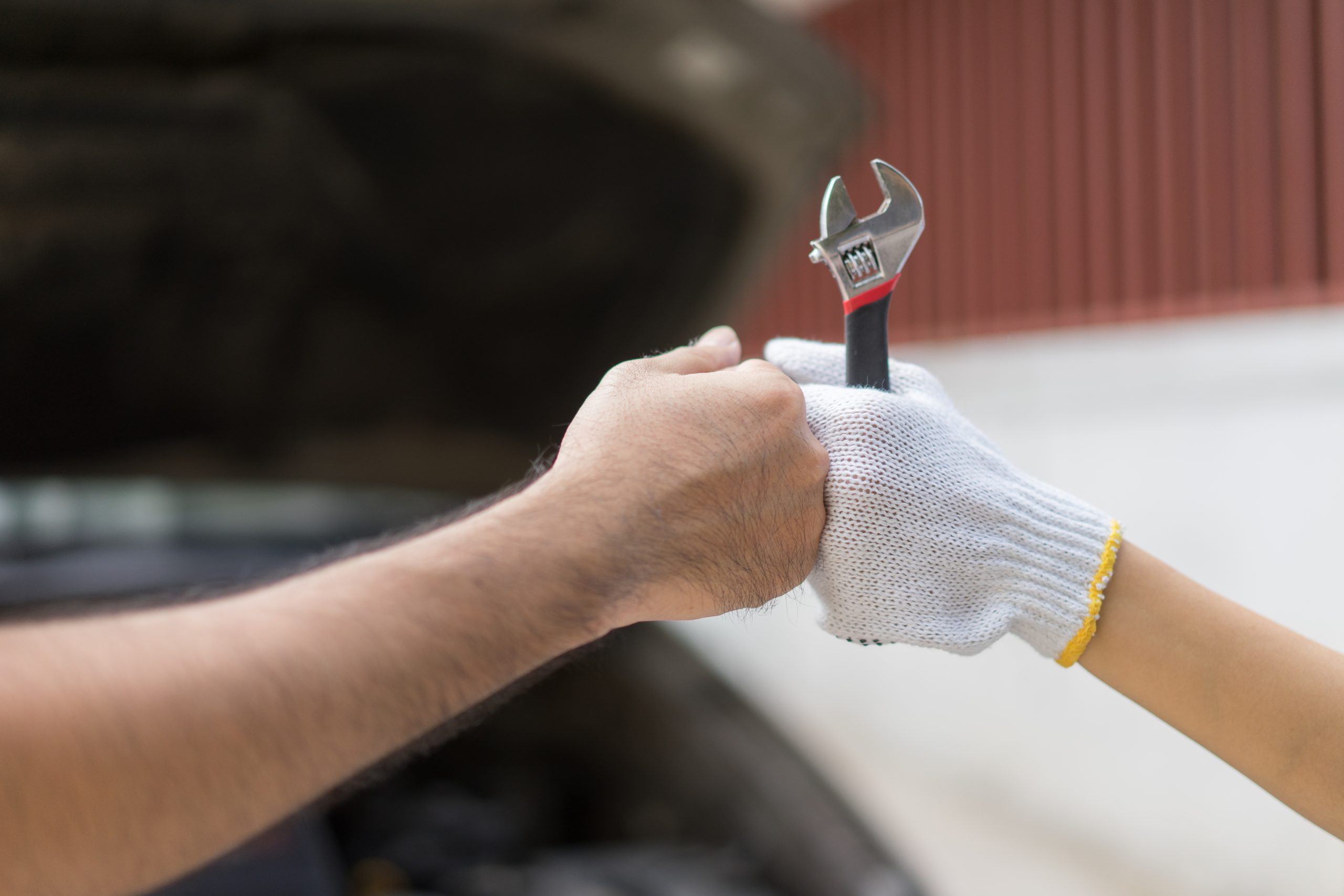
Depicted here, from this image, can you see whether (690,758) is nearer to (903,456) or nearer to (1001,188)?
(1001,188)

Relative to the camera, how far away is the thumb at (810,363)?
2.37 feet

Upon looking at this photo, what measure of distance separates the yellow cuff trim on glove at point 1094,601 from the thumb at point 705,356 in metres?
0.32

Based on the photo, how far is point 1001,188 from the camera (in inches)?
75.8

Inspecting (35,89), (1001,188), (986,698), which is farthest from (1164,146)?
(35,89)

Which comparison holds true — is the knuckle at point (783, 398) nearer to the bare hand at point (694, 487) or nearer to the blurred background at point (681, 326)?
the bare hand at point (694, 487)

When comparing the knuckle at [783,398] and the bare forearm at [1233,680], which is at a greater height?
the knuckle at [783,398]

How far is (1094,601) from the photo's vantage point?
0.67 m

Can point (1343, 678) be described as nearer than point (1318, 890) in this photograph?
Yes

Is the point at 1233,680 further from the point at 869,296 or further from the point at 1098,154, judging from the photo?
the point at 1098,154

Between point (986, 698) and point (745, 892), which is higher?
point (986, 698)

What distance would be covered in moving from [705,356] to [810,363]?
0.30ft

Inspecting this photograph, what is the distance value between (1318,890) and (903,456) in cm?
114

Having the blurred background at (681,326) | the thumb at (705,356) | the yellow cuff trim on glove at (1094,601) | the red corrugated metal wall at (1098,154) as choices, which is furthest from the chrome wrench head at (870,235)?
the red corrugated metal wall at (1098,154)

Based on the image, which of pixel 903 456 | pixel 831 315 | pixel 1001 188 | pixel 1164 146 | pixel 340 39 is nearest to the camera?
pixel 903 456
